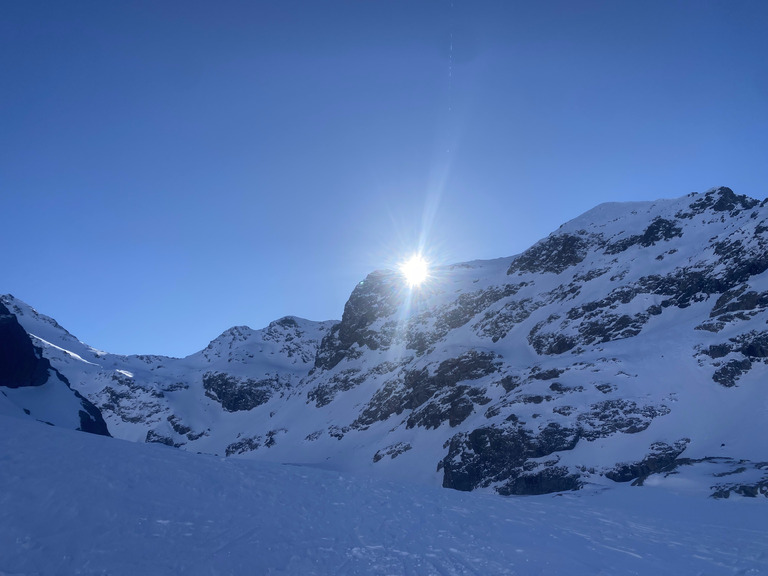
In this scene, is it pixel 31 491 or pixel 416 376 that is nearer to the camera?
pixel 31 491

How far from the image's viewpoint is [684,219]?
268 feet

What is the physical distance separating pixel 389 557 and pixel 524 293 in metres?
84.9

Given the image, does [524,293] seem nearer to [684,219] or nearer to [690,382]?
[684,219]

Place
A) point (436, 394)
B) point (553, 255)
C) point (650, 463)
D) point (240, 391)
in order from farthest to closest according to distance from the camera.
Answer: point (240, 391) < point (553, 255) < point (436, 394) < point (650, 463)

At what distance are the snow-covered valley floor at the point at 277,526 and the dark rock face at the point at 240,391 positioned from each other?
121022 mm

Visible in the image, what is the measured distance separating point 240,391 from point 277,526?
132 m

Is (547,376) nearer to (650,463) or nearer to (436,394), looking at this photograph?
(650,463)

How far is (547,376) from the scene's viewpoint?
56.6 meters

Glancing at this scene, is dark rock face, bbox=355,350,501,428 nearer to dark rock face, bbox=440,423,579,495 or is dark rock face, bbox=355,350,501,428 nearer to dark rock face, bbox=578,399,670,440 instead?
dark rock face, bbox=440,423,579,495

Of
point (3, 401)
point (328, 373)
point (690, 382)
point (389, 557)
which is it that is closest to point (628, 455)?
point (690, 382)

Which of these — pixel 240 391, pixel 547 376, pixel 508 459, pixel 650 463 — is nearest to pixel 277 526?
pixel 650 463

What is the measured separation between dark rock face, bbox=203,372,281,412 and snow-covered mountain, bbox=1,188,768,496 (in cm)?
47

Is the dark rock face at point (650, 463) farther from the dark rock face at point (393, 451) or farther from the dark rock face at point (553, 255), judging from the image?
the dark rock face at point (553, 255)

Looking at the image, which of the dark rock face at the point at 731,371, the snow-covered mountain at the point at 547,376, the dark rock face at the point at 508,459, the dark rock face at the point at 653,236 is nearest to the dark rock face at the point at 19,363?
the snow-covered mountain at the point at 547,376
